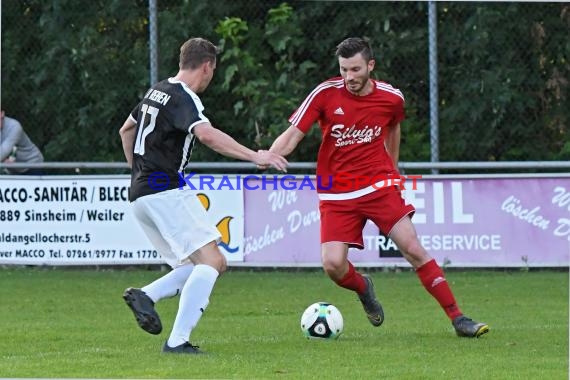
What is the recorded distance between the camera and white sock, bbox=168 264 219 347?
7602 mm

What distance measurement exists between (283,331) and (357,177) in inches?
48.9

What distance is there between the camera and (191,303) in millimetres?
7609

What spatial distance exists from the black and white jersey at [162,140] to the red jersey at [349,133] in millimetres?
1193

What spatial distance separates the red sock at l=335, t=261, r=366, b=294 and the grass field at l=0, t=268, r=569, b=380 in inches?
12.8

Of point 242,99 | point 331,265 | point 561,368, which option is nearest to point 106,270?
point 242,99

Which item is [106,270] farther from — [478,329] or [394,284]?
[478,329]

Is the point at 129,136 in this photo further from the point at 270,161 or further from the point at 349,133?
the point at 349,133

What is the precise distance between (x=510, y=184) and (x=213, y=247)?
21.9 feet

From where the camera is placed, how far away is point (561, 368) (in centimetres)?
704

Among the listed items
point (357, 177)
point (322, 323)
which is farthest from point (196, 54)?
point (322, 323)

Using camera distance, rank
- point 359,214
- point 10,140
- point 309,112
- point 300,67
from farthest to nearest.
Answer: point 300,67, point 10,140, point 359,214, point 309,112

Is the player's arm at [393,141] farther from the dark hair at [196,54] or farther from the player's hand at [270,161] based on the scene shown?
the dark hair at [196,54]

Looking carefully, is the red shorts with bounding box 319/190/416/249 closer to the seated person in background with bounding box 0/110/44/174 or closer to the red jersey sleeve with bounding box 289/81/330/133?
the red jersey sleeve with bounding box 289/81/330/133

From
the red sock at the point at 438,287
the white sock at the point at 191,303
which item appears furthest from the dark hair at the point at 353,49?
the white sock at the point at 191,303
